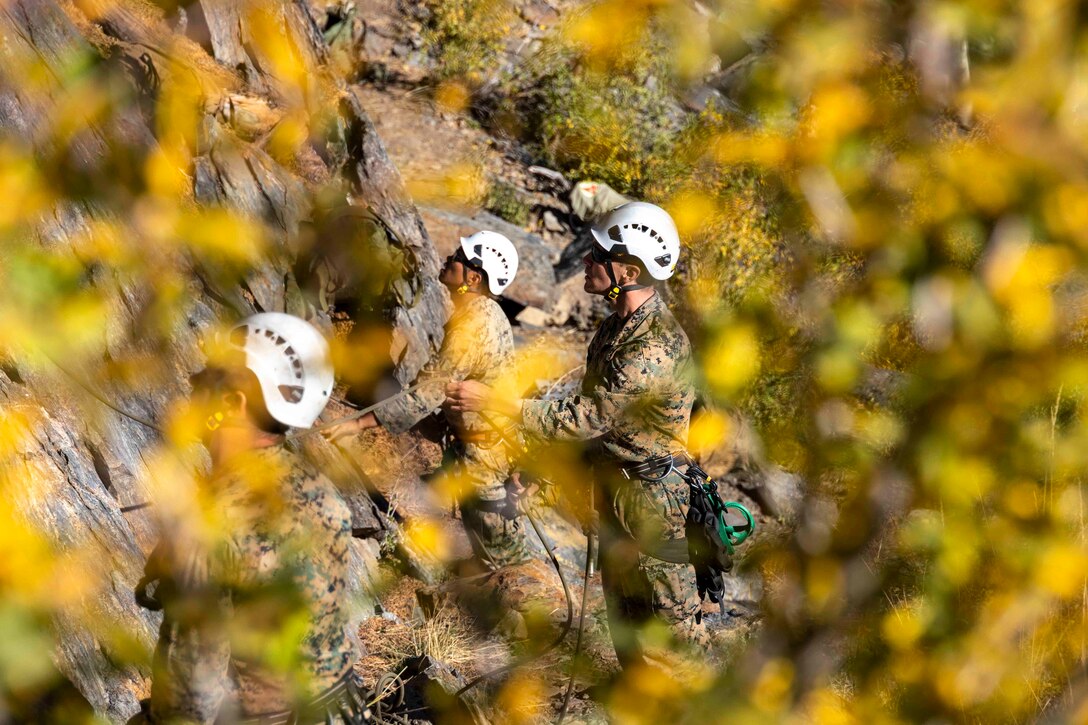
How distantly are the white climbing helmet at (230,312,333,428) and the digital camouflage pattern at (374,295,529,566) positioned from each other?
9.32 ft

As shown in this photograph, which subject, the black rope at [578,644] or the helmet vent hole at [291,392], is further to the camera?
the black rope at [578,644]

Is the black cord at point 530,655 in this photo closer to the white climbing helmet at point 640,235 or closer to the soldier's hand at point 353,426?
the soldier's hand at point 353,426

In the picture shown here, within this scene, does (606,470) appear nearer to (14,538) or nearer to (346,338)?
(14,538)

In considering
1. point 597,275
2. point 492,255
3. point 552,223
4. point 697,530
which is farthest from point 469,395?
point 552,223

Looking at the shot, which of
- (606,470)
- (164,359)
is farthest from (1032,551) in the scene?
(164,359)

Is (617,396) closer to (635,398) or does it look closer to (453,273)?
(635,398)

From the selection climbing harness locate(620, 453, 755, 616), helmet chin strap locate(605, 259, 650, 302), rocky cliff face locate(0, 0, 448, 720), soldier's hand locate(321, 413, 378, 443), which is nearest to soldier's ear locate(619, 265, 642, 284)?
helmet chin strap locate(605, 259, 650, 302)

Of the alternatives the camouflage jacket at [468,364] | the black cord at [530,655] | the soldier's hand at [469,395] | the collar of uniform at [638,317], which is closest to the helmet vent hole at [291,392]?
the collar of uniform at [638,317]

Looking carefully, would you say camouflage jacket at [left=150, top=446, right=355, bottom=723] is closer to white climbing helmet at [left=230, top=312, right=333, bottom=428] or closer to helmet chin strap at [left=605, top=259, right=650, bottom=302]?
white climbing helmet at [left=230, top=312, right=333, bottom=428]

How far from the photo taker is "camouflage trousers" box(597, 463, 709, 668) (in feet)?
14.7

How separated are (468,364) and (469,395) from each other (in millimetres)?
394

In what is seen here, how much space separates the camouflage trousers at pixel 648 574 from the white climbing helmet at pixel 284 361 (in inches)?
85.9

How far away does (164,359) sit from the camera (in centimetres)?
524

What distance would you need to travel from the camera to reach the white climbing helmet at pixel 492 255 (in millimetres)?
5730
